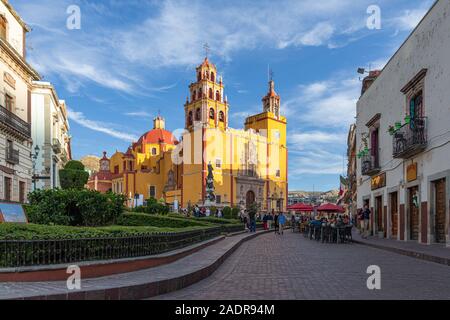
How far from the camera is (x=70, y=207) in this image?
11758 millimetres

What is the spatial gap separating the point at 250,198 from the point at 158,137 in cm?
A: 2006

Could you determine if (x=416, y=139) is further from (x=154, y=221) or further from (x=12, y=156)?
(x=12, y=156)

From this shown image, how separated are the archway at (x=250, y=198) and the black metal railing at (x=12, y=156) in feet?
141

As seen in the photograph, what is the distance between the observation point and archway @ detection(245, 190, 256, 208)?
6762 cm

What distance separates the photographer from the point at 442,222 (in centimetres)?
1598

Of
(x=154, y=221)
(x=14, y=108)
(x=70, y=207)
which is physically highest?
(x=14, y=108)

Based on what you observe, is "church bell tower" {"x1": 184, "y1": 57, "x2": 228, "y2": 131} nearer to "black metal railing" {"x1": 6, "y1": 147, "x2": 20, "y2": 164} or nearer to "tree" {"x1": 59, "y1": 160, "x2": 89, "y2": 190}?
"black metal railing" {"x1": 6, "y1": 147, "x2": 20, "y2": 164}

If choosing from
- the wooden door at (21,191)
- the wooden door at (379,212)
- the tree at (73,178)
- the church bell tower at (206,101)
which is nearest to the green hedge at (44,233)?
the tree at (73,178)

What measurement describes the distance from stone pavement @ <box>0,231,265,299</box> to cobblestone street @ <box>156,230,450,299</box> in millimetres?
186

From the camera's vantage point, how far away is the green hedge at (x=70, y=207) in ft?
37.8

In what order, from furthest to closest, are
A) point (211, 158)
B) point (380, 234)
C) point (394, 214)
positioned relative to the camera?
point (211, 158), point (380, 234), point (394, 214)

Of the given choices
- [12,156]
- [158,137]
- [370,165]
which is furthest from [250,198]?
[12,156]

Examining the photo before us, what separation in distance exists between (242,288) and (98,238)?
8.22 feet

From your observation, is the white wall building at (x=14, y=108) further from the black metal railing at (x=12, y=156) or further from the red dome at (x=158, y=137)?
the red dome at (x=158, y=137)
